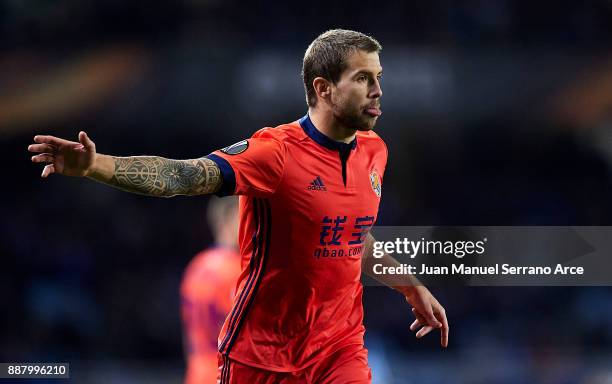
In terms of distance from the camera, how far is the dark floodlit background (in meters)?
11.7

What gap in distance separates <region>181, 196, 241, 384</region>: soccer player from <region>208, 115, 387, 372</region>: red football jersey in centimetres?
257

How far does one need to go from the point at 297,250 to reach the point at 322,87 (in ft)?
2.53

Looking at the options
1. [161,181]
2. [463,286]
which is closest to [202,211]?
[463,286]

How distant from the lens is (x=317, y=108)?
439 centimetres

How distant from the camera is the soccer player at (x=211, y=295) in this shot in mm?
6957

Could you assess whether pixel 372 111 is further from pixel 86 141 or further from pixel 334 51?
pixel 86 141

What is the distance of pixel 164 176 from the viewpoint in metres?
3.73

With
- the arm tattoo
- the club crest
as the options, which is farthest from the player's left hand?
the arm tattoo

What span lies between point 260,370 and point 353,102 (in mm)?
1277

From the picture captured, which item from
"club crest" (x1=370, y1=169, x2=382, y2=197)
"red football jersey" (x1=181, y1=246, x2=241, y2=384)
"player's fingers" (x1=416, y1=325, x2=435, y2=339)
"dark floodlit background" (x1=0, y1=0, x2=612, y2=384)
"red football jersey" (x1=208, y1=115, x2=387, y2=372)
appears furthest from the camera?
"dark floodlit background" (x1=0, y1=0, x2=612, y2=384)

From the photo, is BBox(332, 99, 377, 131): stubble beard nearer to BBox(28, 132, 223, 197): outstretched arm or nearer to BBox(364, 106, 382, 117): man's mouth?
BBox(364, 106, 382, 117): man's mouth

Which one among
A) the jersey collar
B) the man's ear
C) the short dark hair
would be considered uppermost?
the short dark hair

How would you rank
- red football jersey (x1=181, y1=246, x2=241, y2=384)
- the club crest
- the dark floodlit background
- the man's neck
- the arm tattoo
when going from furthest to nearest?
the dark floodlit background → red football jersey (x1=181, y1=246, x2=241, y2=384) → the club crest → the man's neck → the arm tattoo

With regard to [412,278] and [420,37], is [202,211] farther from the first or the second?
[412,278]
